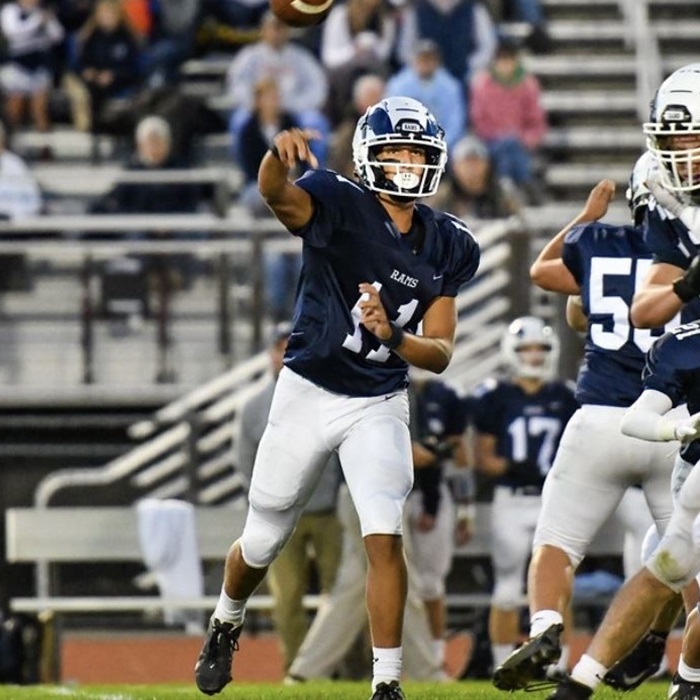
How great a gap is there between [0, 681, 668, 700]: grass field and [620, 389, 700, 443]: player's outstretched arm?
1.26 m

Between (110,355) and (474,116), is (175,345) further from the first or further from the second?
(474,116)

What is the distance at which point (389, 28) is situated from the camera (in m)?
14.5

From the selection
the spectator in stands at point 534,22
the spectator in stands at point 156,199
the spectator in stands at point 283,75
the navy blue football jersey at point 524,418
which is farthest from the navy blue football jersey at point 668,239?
the spectator in stands at point 534,22

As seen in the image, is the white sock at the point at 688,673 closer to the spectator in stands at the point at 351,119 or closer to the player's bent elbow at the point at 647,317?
the player's bent elbow at the point at 647,317

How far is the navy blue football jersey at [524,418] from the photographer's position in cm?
1059

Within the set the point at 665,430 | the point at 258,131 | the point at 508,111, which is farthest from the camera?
the point at 508,111

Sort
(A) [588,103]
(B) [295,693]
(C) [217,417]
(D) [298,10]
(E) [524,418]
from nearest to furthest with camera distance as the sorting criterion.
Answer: (D) [298,10]
(B) [295,693]
(E) [524,418]
(C) [217,417]
(A) [588,103]

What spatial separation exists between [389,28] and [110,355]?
338 centimetres

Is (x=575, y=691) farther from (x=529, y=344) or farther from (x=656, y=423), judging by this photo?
(x=529, y=344)

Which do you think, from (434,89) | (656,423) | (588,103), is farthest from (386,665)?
(588,103)

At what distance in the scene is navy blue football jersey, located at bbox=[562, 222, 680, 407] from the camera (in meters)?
6.98

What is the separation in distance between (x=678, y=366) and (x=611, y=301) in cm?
79

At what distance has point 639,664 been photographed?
23.2 ft

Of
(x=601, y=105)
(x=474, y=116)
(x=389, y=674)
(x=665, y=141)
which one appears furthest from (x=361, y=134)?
(x=601, y=105)
